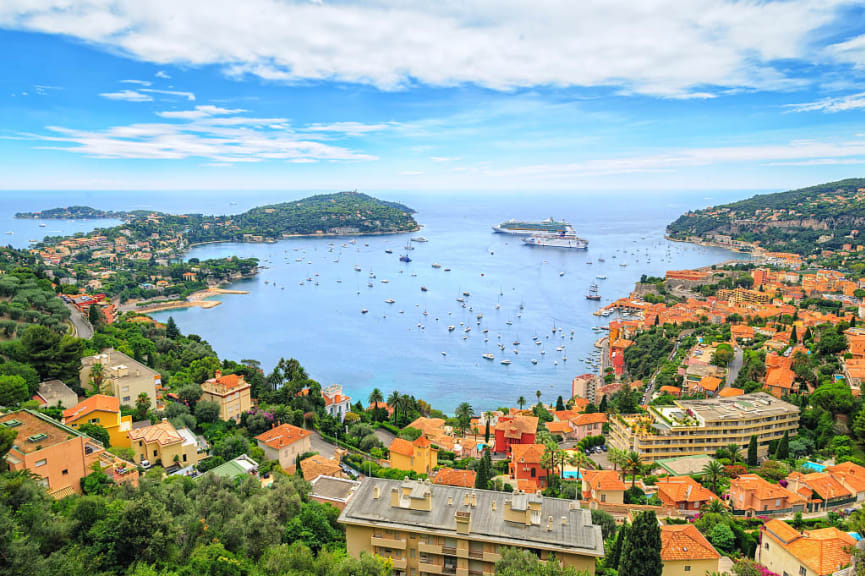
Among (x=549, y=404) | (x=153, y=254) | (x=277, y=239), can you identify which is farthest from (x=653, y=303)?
(x=277, y=239)

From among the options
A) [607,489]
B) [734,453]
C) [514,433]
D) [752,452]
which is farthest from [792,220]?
[607,489]

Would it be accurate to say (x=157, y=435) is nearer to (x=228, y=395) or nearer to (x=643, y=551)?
(x=228, y=395)

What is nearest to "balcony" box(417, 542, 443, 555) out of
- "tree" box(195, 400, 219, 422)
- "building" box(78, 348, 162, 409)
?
"tree" box(195, 400, 219, 422)

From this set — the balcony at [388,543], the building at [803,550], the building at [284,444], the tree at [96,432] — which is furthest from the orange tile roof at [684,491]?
the tree at [96,432]

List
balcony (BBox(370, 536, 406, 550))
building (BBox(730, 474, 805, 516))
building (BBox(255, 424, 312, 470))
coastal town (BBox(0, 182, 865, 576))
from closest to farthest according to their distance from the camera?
balcony (BBox(370, 536, 406, 550))
coastal town (BBox(0, 182, 865, 576))
building (BBox(730, 474, 805, 516))
building (BBox(255, 424, 312, 470))

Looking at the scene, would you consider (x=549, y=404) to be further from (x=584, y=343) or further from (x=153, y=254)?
(x=153, y=254)

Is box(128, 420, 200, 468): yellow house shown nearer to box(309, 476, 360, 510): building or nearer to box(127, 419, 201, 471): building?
box(127, 419, 201, 471): building
